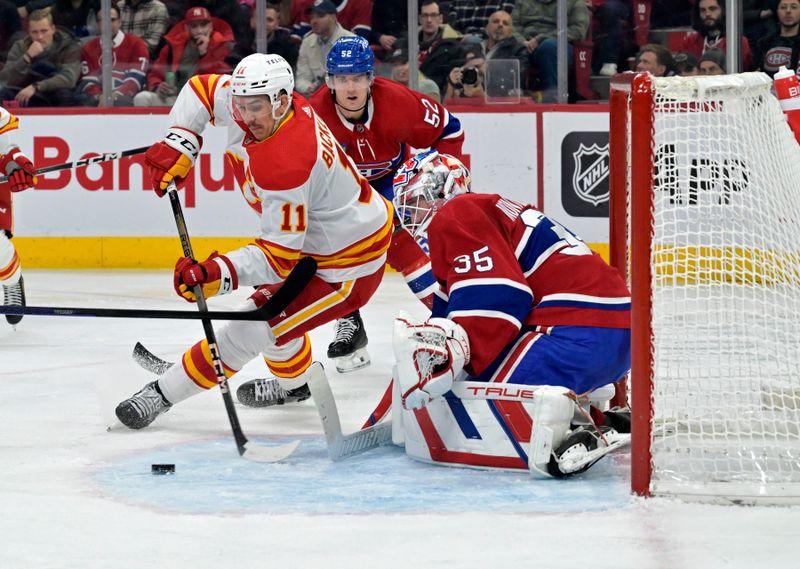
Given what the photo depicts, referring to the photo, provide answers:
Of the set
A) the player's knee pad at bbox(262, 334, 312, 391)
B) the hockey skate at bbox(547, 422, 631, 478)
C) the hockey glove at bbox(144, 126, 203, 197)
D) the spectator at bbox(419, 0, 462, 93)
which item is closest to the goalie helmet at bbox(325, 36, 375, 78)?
the hockey glove at bbox(144, 126, 203, 197)

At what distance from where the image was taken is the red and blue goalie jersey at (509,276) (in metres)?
2.73

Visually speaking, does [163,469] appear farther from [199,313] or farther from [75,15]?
[75,15]

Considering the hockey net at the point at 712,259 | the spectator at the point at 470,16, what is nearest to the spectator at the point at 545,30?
the spectator at the point at 470,16

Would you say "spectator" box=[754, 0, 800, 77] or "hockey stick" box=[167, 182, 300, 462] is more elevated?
"spectator" box=[754, 0, 800, 77]

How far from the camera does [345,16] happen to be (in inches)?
260

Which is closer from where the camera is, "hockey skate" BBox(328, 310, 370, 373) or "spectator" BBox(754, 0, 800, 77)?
"hockey skate" BBox(328, 310, 370, 373)

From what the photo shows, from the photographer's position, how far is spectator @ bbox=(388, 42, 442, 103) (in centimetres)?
652

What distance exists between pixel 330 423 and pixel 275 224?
50 centimetres

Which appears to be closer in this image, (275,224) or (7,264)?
(275,224)

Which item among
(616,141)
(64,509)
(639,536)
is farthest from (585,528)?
(616,141)

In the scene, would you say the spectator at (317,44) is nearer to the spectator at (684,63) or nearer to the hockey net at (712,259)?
the spectator at (684,63)

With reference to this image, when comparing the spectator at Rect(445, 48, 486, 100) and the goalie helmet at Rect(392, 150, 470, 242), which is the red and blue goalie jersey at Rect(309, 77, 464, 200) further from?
the spectator at Rect(445, 48, 486, 100)

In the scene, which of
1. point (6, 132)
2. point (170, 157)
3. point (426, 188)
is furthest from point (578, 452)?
point (6, 132)

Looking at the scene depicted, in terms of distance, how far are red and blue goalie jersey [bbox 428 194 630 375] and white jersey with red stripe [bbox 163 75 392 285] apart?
42cm
